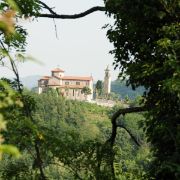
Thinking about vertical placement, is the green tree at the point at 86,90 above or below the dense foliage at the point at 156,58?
below

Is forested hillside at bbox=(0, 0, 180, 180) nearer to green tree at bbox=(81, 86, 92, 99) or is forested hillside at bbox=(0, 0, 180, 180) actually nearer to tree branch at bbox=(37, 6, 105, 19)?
tree branch at bbox=(37, 6, 105, 19)

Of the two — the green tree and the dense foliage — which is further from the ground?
the dense foliage

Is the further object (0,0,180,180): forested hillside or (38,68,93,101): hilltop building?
(38,68,93,101): hilltop building

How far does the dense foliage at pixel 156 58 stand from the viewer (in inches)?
236

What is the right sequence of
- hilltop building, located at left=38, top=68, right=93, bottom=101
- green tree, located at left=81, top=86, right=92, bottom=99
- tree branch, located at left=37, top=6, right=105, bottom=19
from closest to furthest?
1. tree branch, located at left=37, top=6, right=105, bottom=19
2. green tree, located at left=81, top=86, right=92, bottom=99
3. hilltop building, located at left=38, top=68, right=93, bottom=101

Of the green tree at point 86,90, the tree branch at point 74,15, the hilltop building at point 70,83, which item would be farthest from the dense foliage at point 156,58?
the hilltop building at point 70,83

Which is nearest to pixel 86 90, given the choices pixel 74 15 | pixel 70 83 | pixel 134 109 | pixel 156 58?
pixel 70 83

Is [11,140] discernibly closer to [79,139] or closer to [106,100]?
[79,139]

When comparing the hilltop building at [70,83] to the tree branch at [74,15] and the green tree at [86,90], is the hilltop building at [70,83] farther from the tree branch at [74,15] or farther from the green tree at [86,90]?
the tree branch at [74,15]

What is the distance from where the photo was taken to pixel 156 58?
6.66 meters

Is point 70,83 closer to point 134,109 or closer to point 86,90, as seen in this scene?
point 86,90

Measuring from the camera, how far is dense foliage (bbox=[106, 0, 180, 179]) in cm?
599

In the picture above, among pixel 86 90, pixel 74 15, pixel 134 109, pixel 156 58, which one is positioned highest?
pixel 74 15

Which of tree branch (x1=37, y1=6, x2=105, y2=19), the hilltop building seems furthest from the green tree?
tree branch (x1=37, y1=6, x2=105, y2=19)
